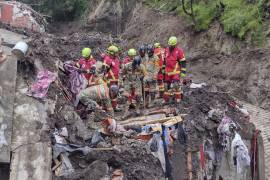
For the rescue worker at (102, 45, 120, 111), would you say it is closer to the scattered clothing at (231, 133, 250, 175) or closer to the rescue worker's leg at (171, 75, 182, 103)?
the rescue worker's leg at (171, 75, 182, 103)

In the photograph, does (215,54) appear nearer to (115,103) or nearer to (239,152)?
(115,103)

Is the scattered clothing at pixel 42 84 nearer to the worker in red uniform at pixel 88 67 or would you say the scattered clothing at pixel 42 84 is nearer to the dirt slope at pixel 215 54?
the worker in red uniform at pixel 88 67

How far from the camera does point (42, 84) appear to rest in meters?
11.3

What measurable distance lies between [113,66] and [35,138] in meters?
3.99

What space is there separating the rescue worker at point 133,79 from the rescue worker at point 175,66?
72 cm

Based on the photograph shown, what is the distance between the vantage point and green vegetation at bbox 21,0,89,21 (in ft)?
108

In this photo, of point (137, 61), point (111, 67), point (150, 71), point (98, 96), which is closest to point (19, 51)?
point (98, 96)

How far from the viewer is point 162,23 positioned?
23.9 meters

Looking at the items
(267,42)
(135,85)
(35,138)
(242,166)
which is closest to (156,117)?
(135,85)

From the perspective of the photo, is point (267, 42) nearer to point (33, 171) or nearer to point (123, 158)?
point (123, 158)

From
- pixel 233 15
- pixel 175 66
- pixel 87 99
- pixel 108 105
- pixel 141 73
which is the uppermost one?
pixel 233 15

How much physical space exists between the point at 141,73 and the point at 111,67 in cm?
80

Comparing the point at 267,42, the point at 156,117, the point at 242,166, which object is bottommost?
the point at 242,166

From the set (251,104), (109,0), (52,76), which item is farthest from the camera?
(109,0)
